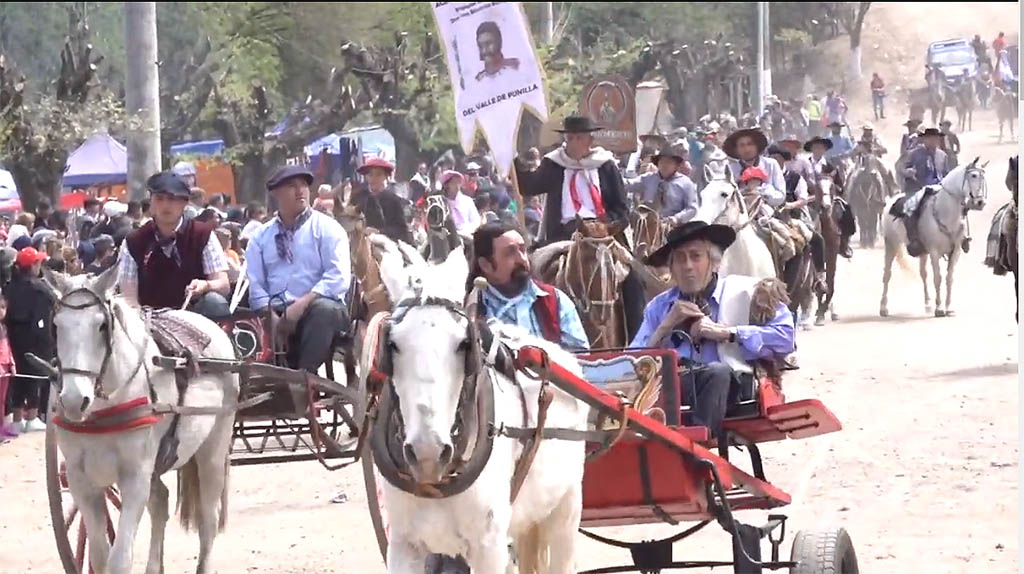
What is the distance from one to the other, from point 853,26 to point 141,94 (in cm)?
5735

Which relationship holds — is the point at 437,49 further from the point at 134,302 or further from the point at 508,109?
the point at 134,302

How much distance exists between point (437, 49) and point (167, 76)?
18.8 feet

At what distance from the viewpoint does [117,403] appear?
9.38 metres

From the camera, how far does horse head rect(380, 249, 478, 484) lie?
6.18 meters

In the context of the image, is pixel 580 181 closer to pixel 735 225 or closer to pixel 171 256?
pixel 735 225

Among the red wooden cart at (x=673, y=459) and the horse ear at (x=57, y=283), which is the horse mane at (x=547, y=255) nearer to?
the horse ear at (x=57, y=283)

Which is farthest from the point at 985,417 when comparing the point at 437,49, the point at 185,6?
the point at 185,6

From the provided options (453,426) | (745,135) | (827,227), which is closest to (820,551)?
(453,426)

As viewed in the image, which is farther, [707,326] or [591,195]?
[591,195]

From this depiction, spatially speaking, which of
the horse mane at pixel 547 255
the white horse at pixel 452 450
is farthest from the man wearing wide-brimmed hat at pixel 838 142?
the white horse at pixel 452 450

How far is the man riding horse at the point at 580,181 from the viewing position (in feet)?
45.9

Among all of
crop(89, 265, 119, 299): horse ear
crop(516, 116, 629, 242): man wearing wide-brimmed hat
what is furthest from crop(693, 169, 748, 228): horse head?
crop(89, 265, 119, 299): horse ear

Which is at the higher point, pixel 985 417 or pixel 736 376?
pixel 736 376

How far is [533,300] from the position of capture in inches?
323
